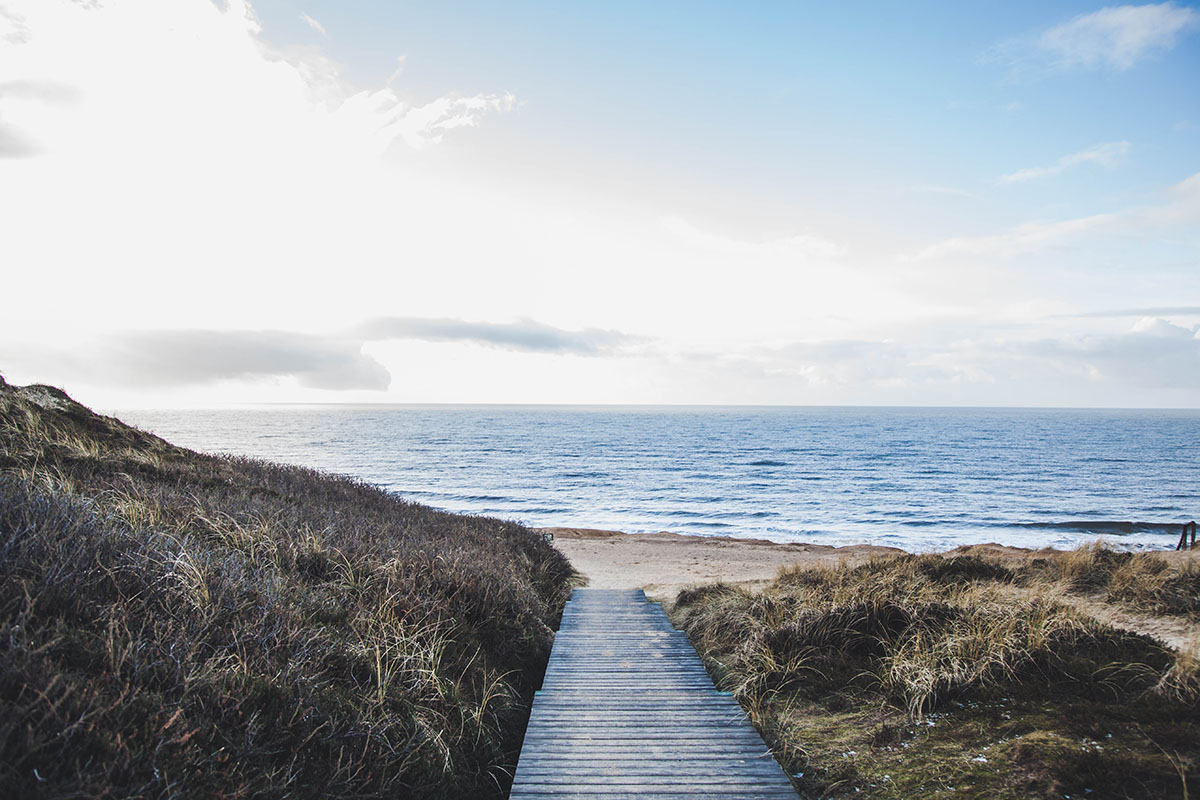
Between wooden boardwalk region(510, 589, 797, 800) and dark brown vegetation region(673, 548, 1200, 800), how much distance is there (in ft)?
1.81

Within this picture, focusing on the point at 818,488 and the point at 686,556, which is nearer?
the point at 686,556

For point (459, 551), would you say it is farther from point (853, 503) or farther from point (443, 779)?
point (853, 503)

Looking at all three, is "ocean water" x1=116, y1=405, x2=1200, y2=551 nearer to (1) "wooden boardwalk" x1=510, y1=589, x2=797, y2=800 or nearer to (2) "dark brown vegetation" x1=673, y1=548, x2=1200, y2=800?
(2) "dark brown vegetation" x1=673, y1=548, x2=1200, y2=800

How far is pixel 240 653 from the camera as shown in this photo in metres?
3.75

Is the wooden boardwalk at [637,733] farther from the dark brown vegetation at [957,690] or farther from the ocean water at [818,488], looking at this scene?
the ocean water at [818,488]

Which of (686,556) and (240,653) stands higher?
(240,653)

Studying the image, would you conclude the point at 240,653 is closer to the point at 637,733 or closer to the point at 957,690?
the point at 637,733

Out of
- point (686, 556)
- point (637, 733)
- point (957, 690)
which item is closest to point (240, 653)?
point (637, 733)

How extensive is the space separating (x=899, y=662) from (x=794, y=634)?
130cm

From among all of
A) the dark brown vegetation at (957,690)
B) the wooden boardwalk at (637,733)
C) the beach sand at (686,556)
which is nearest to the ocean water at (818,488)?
the beach sand at (686,556)

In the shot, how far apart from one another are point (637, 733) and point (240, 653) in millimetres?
3317

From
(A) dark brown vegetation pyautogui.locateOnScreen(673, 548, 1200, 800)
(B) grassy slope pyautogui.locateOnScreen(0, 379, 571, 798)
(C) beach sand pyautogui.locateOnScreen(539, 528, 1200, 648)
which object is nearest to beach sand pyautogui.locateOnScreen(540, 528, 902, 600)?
(C) beach sand pyautogui.locateOnScreen(539, 528, 1200, 648)

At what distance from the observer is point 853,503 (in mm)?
36625

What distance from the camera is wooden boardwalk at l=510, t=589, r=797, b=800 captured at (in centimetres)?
432
